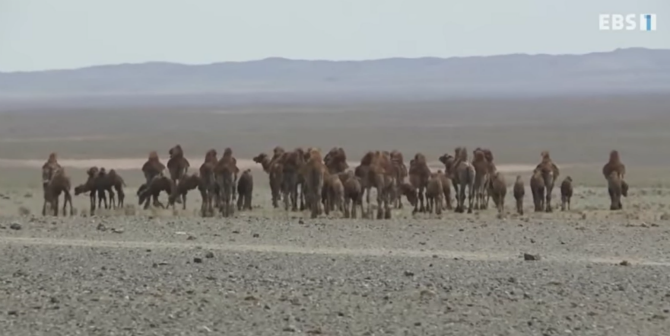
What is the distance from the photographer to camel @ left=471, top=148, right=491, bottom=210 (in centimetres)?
2848

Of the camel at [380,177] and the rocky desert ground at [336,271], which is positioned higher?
the camel at [380,177]

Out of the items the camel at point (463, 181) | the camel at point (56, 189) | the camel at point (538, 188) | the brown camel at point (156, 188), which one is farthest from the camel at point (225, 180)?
the camel at point (538, 188)

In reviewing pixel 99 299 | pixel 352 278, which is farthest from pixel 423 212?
pixel 99 299

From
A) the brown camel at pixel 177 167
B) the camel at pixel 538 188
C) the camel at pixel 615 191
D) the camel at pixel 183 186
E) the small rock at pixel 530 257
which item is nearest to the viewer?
the small rock at pixel 530 257

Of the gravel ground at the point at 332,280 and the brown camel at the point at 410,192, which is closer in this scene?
the gravel ground at the point at 332,280

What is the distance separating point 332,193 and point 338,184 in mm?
322

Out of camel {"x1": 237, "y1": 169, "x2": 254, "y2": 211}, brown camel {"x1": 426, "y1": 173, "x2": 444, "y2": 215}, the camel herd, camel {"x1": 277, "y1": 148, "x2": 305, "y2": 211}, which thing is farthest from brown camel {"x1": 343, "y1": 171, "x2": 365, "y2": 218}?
camel {"x1": 237, "y1": 169, "x2": 254, "y2": 211}

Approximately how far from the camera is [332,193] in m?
26.3

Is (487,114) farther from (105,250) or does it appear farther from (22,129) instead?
(105,250)

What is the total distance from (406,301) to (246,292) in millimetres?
1750

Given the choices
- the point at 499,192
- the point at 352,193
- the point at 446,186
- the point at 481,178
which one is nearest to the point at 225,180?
the point at 352,193

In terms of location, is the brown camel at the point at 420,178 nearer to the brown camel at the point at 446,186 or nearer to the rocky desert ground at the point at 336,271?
the brown camel at the point at 446,186

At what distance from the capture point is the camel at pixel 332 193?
26.1 meters

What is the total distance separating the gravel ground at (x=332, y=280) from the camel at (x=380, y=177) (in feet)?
11.2
